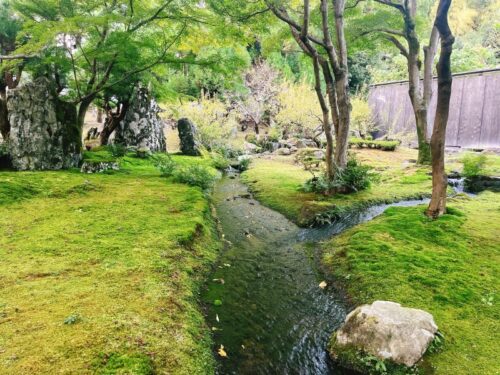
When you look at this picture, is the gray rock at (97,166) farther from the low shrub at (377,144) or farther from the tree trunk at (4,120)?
the low shrub at (377,144)

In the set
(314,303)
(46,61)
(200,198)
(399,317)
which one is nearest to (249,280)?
(314,303)

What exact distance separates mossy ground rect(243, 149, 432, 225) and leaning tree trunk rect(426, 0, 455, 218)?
→ 2.40 meters

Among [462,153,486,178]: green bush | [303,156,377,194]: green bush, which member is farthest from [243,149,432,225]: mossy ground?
[462,153,486,178]: green bush

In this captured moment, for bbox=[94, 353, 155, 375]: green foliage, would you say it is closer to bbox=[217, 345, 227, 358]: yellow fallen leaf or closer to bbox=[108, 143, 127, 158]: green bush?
bbox=[217, 345, 227, 358]: yellow fallen leaf

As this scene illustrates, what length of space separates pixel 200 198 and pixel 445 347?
6913 mm

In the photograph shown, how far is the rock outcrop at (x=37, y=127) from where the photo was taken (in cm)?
1012

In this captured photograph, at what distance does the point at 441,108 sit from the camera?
272 inches

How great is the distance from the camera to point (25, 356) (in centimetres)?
304

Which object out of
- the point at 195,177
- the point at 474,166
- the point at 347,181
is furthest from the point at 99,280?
the point at 474,166

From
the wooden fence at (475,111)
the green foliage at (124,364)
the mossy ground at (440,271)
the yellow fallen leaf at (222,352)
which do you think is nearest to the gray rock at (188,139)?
the wooden fence at (475,111)

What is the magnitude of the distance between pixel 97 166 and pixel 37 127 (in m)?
2.03

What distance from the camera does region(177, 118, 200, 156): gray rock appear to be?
1856 cm

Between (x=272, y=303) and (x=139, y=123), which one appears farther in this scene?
(x=139, y=123)

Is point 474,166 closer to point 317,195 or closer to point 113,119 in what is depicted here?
point 317,195
